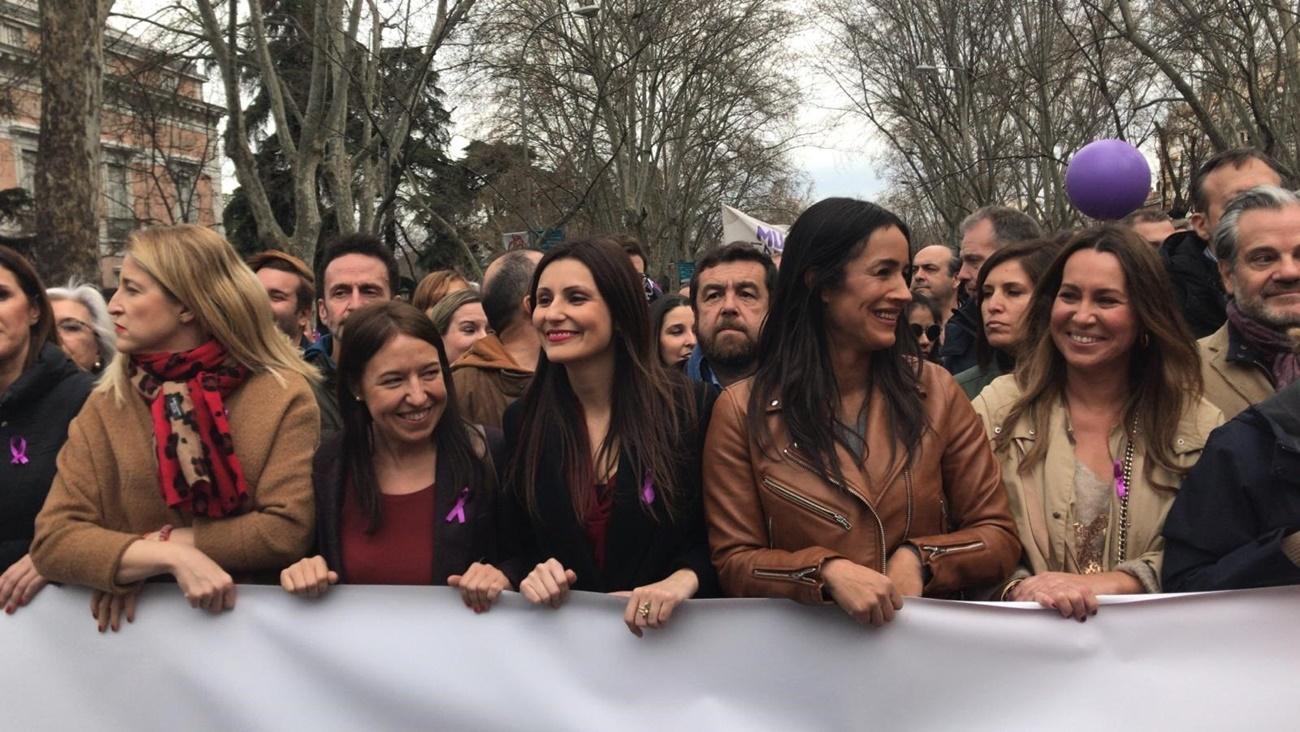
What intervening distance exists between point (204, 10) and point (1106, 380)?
10.5 m

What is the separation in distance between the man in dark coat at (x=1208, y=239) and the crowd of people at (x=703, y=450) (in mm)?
1006

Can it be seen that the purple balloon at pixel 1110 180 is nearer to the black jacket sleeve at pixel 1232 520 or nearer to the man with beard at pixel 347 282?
the man with beard at pixel 347 282

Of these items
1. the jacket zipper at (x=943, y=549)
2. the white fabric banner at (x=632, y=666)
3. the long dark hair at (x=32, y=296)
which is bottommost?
the white fabric banner at (x=632, y=666)

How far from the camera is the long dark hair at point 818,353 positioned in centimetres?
264

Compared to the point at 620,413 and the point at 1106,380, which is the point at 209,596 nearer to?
the point at 620,413

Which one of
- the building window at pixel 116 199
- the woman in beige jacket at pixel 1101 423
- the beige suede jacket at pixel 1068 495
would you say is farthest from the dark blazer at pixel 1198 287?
the building window at pixel 116 199

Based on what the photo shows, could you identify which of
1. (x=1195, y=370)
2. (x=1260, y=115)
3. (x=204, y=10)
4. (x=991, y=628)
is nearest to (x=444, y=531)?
(x=991, y=628)

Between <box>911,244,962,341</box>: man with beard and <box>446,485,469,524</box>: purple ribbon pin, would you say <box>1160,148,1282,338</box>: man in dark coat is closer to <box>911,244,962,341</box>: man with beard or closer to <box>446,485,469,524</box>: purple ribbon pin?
<box>911,244,962,341</box>: man with beard

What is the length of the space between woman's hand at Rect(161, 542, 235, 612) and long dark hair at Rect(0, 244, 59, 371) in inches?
42.5

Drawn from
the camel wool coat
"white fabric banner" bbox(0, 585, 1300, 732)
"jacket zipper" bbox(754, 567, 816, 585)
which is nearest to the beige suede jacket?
"white fabric banner" bbox(0, 585, 1300, 732)

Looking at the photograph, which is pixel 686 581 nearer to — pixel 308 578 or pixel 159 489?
pixel 308 578

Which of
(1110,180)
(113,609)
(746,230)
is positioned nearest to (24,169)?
(746,230)

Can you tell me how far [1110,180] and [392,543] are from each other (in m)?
5.76

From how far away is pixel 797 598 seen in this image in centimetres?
250
